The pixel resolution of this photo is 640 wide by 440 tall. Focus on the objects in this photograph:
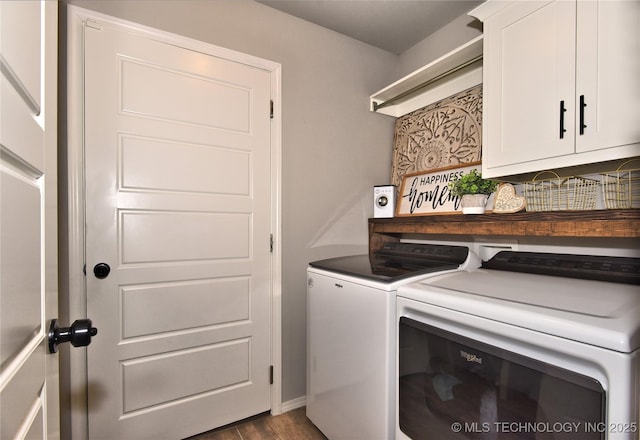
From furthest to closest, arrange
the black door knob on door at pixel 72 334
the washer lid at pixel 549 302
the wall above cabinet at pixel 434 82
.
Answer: the wall above cabinet at pixel 434 82, the washer lid at pixel 549 302, the black door knob on door at pixel 72 334

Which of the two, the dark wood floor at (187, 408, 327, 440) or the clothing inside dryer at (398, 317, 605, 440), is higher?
the clothing inside dryer at (398, 317, 605, 440)

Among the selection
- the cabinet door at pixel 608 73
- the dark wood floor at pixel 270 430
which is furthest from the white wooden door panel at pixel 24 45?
the dark wood floor at pixel 270 430

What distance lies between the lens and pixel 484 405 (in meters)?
1.01

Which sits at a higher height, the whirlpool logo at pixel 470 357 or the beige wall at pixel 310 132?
the beige wall at pixel 310 132

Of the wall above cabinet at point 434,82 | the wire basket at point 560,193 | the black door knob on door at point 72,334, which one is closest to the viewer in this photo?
the black door knob on door at point 72,334

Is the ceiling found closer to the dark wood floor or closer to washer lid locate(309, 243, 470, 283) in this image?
washer lid locate(309, 243, 470, 283)

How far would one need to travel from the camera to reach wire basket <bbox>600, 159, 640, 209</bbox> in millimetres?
1246

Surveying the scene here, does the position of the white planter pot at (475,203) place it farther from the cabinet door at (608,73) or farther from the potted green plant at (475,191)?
the cabinet door at (608,73)

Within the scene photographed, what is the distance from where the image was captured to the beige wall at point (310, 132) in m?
1.88

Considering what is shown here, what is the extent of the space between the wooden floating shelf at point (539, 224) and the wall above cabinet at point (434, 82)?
887 mm

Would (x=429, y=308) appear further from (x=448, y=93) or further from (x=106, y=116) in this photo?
(x=106, y=116)

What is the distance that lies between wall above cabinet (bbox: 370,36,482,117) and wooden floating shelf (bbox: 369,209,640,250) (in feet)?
2.91

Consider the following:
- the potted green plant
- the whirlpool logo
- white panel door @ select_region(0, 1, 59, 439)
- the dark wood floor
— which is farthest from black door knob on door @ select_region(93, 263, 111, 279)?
the potted green plant

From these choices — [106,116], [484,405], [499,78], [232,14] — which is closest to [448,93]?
[499,78]
